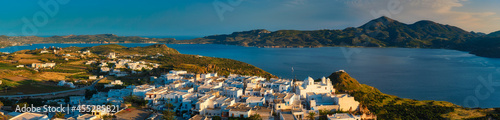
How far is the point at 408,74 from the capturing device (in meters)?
56.9

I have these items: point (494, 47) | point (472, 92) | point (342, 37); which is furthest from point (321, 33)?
point (472, 92)

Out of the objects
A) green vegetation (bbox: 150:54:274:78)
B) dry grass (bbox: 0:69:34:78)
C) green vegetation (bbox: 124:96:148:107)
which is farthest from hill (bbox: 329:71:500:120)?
dry grass (bbox: 0:69:34:78)

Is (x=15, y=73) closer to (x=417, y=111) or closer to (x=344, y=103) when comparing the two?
(x=344, y=103)

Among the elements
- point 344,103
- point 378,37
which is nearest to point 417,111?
point 344,103

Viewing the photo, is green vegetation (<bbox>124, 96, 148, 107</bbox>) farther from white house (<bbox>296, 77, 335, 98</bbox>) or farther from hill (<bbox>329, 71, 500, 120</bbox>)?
hill (<bbox>329, 71, 500, 120</bbox>)

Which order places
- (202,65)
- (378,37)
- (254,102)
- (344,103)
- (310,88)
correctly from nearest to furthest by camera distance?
(344,103), (254,102), (310,88), (202,65), (378,37)

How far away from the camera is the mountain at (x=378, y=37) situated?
134750mm

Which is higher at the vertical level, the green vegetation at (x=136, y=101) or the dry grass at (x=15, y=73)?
the green vegetation at (x=136, y=101)

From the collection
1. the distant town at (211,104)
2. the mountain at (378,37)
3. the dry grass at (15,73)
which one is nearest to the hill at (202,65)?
the dry grass at (15,73)

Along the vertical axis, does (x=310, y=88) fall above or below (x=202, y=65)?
above

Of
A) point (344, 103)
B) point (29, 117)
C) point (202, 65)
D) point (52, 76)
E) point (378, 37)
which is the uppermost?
point (378, 37)

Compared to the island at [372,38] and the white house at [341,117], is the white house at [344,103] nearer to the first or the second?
the white house at [341,117]

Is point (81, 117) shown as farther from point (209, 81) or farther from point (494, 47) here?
point (494, 47)

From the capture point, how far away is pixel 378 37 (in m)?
147
